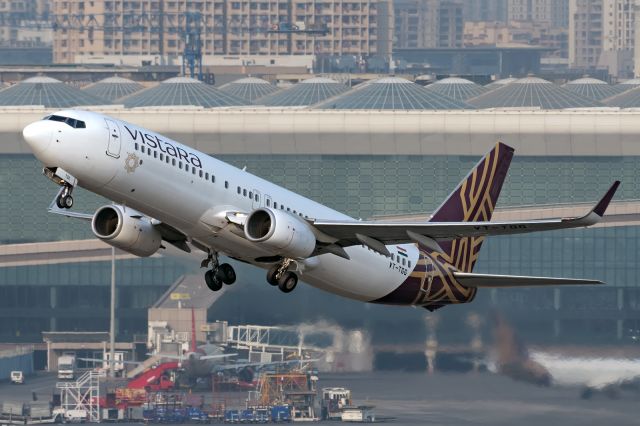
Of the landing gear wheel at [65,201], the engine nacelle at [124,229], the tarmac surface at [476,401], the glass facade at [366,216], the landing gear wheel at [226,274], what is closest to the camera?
the landing gear wheel at [65,201]

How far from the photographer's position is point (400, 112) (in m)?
195

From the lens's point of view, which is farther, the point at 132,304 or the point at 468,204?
the point at 132,304

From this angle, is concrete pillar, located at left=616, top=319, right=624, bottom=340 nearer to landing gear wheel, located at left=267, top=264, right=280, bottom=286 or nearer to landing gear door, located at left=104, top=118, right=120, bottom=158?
landing gear wheel, located at left=267, top=264, right=280, bottom=286

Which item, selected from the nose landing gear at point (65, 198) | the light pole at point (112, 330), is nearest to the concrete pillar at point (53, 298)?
the light pole at point (112, 330)

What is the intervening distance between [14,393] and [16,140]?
1715 inches

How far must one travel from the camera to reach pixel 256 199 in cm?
7325

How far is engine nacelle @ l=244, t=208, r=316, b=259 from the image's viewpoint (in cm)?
7056

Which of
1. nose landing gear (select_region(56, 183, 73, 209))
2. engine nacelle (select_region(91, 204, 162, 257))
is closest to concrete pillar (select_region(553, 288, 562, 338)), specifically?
engine nacelle (select_region(91, 204, 162, 257))

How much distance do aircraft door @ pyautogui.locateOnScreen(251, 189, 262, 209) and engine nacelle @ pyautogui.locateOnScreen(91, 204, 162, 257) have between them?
392 centimetres

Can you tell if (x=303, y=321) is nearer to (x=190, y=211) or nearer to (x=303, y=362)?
(x=303, y=362)

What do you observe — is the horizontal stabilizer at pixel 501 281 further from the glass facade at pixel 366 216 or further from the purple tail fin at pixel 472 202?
the glass facade at pixel 366 216

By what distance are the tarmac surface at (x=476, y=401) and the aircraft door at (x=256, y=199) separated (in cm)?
5922

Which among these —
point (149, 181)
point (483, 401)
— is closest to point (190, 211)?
point (149, 181)

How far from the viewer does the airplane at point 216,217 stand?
6844 centimetres
